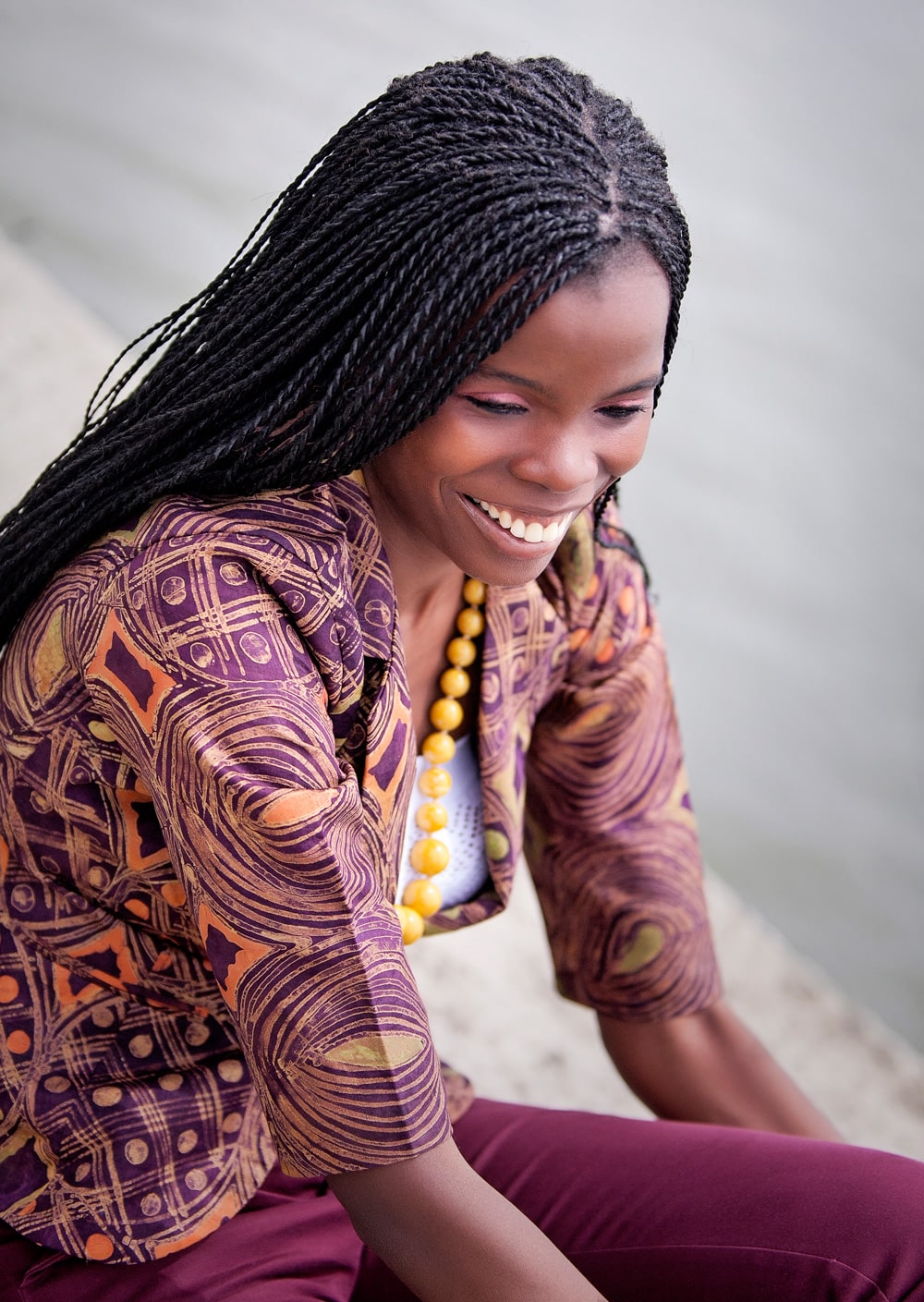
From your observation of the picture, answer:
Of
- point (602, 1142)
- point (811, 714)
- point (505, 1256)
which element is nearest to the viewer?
point (505, 1256)

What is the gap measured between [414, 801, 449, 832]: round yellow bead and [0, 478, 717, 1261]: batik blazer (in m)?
0.04

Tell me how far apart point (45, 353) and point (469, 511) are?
4.34 ft

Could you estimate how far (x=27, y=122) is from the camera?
229 centimetres

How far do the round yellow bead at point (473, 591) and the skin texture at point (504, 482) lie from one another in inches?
2.0

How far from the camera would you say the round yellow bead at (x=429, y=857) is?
1053mm

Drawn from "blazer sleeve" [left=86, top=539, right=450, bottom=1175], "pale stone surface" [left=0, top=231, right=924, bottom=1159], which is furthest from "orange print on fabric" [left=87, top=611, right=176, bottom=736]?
"pale stone surface" [left=0, top=231, right=924, bottom=1159]

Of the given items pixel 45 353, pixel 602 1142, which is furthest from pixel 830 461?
pixel 602 1142

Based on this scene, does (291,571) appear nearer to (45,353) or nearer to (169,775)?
(169,775)

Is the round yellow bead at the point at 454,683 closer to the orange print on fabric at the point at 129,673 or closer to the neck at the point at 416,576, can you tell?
the neck at the point at 416,576

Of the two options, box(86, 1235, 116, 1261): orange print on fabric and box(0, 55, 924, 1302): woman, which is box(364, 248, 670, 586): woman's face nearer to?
box(0, 55, 924, 1302): woman

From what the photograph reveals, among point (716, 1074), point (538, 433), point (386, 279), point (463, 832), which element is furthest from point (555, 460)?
point (716, 1074)

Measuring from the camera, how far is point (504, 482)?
878 millimetres

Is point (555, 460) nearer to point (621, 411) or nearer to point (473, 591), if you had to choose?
point (621, 411)

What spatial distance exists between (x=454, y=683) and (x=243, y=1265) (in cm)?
44
